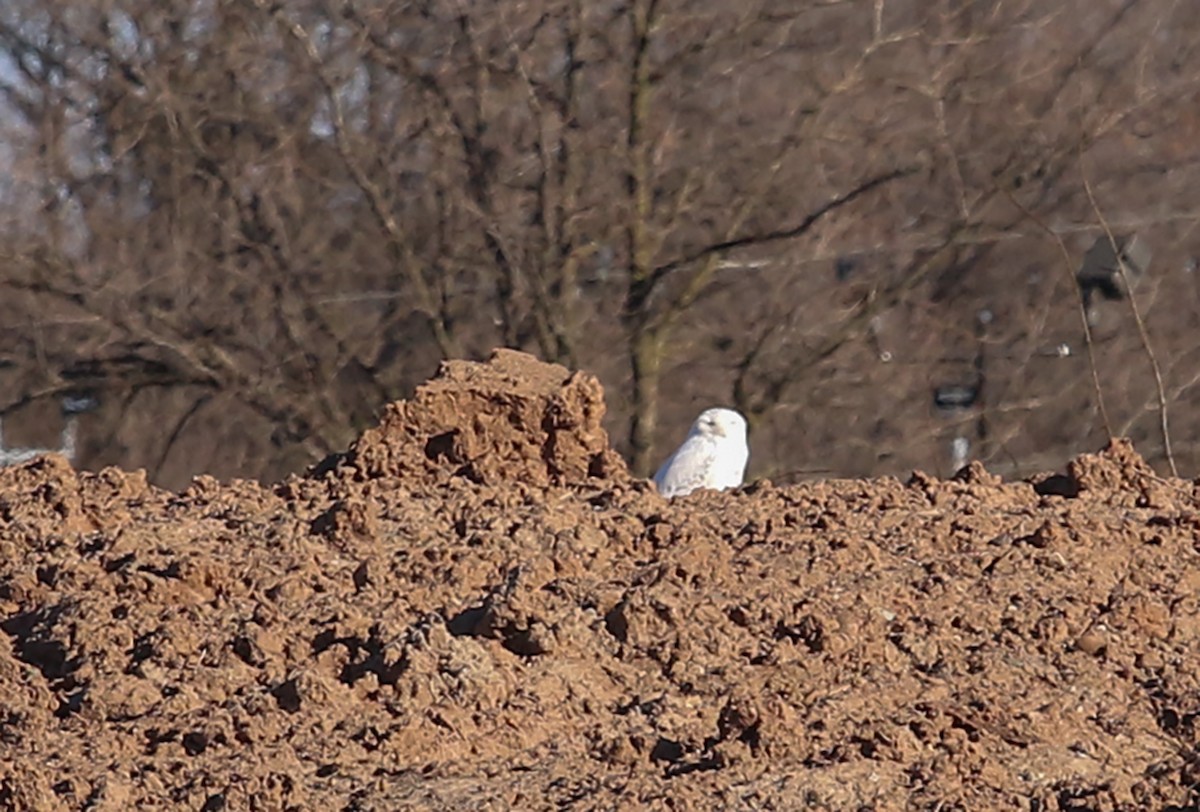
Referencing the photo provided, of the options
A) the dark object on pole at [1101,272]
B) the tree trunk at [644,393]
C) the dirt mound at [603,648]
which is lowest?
the dirt mound at [603,648]

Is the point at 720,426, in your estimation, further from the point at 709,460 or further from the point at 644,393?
the point at 644,393

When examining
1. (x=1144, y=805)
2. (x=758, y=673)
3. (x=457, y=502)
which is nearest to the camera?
(x=1144, y=805)

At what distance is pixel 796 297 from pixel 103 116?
469 cm

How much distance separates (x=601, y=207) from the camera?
515 inches

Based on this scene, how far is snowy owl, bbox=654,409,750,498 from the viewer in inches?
316

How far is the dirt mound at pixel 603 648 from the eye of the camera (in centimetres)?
323

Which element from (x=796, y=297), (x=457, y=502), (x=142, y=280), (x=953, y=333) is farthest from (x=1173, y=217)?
(x=457, y=502)

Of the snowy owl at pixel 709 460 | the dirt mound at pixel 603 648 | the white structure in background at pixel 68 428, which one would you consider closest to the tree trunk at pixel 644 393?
the white structure in background at pixel 68 428

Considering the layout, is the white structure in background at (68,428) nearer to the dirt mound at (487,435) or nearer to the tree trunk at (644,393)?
the tree trunk at (644,393)

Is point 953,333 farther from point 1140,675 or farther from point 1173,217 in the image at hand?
point 1140,675

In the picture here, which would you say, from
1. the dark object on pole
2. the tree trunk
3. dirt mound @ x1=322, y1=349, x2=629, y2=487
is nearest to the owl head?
the dark object on pole

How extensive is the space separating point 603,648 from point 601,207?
9514 millimetres

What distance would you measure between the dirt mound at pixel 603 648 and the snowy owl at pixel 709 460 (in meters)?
3.10

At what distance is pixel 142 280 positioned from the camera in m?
13.4
